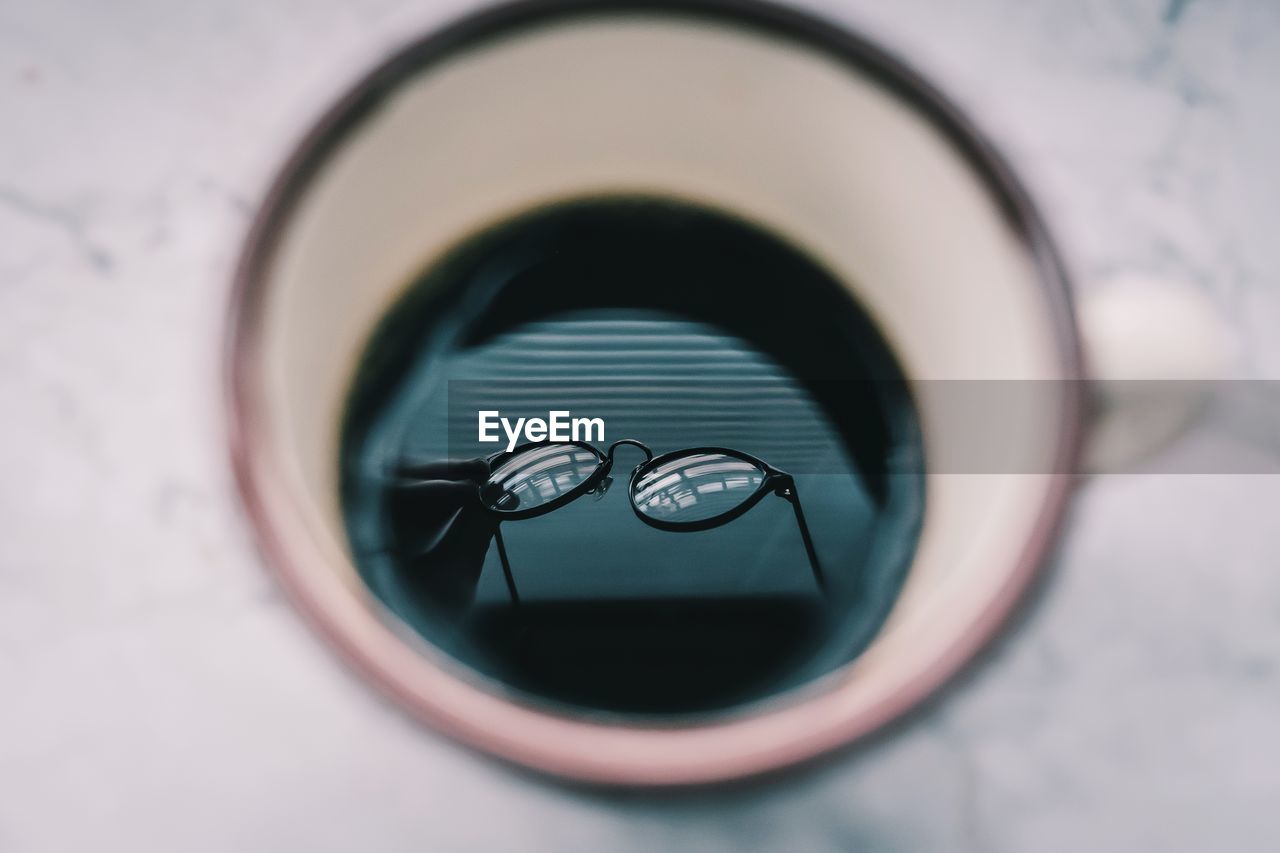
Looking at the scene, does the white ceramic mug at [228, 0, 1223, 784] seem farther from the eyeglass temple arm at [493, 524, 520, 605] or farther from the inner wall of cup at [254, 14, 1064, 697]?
the eyeglass temple arm at [493, 524, 520, 605]

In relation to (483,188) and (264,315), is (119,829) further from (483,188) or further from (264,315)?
(483,188)

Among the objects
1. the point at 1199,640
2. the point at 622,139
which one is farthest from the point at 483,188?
the point at 1199,640

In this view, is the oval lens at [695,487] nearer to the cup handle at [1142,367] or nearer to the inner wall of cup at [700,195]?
the inner wall of cup at [700,195]

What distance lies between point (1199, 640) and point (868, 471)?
27 cm

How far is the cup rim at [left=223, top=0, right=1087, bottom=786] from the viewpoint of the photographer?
31 cm

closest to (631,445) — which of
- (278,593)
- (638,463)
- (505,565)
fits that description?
(638,463)

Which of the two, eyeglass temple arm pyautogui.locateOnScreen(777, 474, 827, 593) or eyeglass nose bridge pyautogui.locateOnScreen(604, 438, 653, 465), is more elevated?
eyeglass nose bridge pyautogui.locateOnScreen(604, 438, 653, 465)

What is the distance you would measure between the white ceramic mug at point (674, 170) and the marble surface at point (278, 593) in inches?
1.9

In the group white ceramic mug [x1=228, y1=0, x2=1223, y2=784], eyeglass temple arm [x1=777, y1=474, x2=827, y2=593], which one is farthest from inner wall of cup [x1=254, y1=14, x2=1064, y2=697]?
eyeglass temple arm [x1=777, y1=474, x2=827, y2=593]

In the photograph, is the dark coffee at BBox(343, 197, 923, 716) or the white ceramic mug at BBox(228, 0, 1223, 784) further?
the dark coffee at BBox(343, 197, 923, 716)

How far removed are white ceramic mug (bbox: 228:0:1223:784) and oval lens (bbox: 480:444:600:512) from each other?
0.14 metres

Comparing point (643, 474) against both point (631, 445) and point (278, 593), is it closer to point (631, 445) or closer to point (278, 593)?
point (631, 445)

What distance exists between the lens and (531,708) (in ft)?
1.08

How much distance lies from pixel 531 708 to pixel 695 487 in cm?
33
